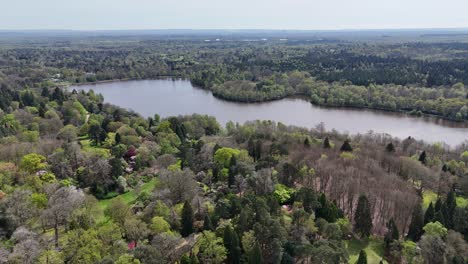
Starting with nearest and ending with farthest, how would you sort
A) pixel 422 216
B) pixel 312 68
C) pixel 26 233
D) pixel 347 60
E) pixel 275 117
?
pixel 26 233, pixel 422 216, pixel 275 117, pixel 312 68, pixel 347 60

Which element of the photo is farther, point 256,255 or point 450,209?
point 450,209

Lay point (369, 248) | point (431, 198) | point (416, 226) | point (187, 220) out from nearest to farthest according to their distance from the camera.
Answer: point (187, 220) → point (369, 248) → point (416, 226) → point (431, 198)

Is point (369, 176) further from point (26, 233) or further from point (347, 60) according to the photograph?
point (347, 60)

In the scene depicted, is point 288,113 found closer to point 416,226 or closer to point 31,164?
point 416,226

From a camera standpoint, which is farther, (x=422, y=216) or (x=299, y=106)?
(x=299, y=106)

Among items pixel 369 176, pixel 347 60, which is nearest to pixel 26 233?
pixel 369 176

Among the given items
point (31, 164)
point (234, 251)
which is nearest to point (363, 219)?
point (234, 251)

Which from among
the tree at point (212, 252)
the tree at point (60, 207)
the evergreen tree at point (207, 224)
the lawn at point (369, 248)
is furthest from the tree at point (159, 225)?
the lawn at point (369, 248)

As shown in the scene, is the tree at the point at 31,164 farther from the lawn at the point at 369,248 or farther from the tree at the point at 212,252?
the lawn at the point at 369,248
